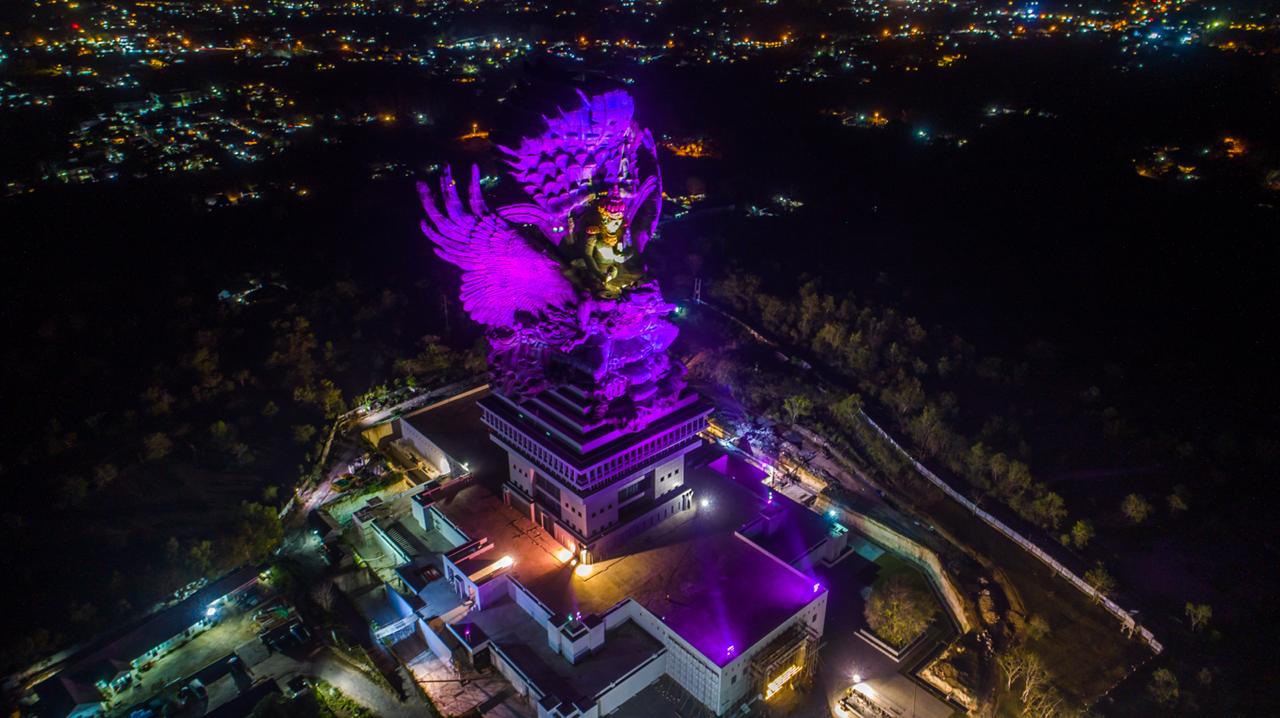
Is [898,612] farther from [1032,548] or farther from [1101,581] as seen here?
[1032,548]

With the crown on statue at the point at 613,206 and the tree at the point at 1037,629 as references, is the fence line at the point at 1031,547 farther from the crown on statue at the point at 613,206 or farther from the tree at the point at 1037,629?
the crown on statue at the point at 613,206

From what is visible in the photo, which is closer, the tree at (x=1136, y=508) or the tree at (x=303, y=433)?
the tree at (x=1136, y=508)

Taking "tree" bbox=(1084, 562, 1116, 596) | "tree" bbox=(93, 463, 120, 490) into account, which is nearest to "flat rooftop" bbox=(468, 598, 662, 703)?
"tree" bbox=(1084, 562, 1116, 596)

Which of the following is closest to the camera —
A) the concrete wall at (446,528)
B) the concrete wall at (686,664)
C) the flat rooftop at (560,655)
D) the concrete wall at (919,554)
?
the concrete wall at (686,664)

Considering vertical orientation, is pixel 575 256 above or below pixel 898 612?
above

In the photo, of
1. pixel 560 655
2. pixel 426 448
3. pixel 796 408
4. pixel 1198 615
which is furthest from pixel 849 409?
pixel 426 448

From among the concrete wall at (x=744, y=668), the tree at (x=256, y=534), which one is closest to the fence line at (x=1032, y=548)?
the concrete wall at (x=744, y=668)
